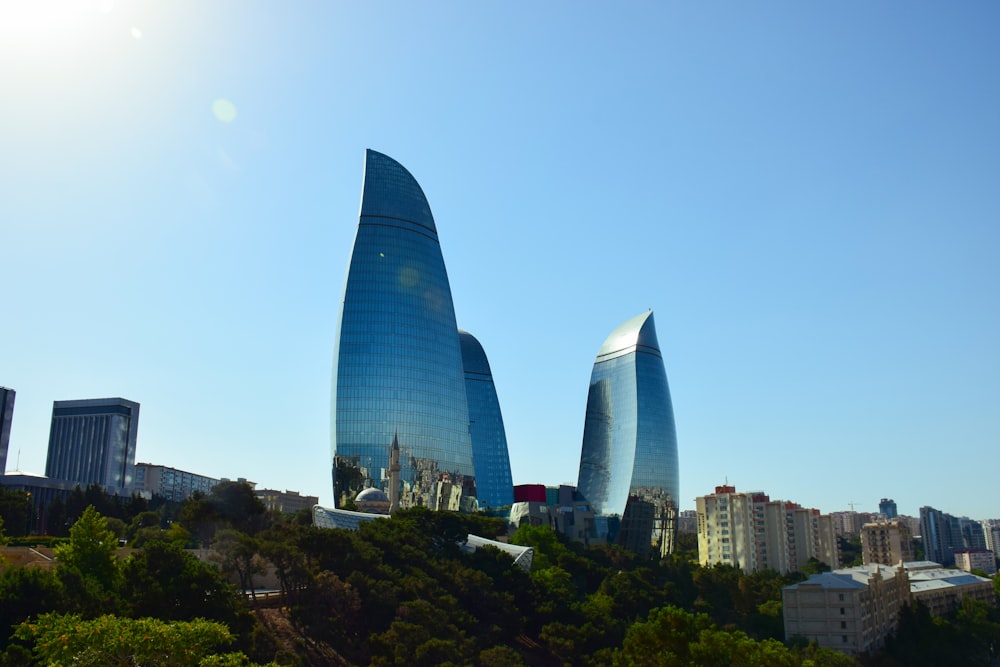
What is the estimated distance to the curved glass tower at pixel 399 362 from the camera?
106m

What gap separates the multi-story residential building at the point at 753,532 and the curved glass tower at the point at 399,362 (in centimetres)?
3258

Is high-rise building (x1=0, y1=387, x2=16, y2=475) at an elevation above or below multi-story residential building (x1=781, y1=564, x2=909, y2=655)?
above

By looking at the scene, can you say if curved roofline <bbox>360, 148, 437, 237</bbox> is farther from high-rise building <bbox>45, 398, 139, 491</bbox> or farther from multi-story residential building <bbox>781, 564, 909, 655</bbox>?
high-rise building <bbox>45, 398, 139, 491</bbox>

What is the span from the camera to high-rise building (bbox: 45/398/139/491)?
19038 centimetres

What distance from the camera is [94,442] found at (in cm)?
19238

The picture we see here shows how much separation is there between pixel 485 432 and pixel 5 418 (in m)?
88.5

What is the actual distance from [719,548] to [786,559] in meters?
8.53

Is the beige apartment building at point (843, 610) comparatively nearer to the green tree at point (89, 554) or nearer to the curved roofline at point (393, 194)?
the green tree at point (89, 554)

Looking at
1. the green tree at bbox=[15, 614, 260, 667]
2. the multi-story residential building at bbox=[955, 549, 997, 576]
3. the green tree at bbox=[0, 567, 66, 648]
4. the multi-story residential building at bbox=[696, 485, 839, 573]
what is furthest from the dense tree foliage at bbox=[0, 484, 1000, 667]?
the multi-story residential building at bbox=[955, 549, 997, 576]

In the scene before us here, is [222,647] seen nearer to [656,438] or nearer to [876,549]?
[656,438]

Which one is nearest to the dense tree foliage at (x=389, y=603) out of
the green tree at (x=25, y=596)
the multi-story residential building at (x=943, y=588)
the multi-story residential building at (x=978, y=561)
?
the green tree at (x=25, y=596)

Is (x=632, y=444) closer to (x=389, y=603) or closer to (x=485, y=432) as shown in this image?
(x=485, y=432)

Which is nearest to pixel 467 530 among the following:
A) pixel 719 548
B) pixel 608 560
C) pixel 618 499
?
pixel 608 560

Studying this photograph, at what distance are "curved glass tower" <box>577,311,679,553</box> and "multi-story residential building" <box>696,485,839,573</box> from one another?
16.0 meters
